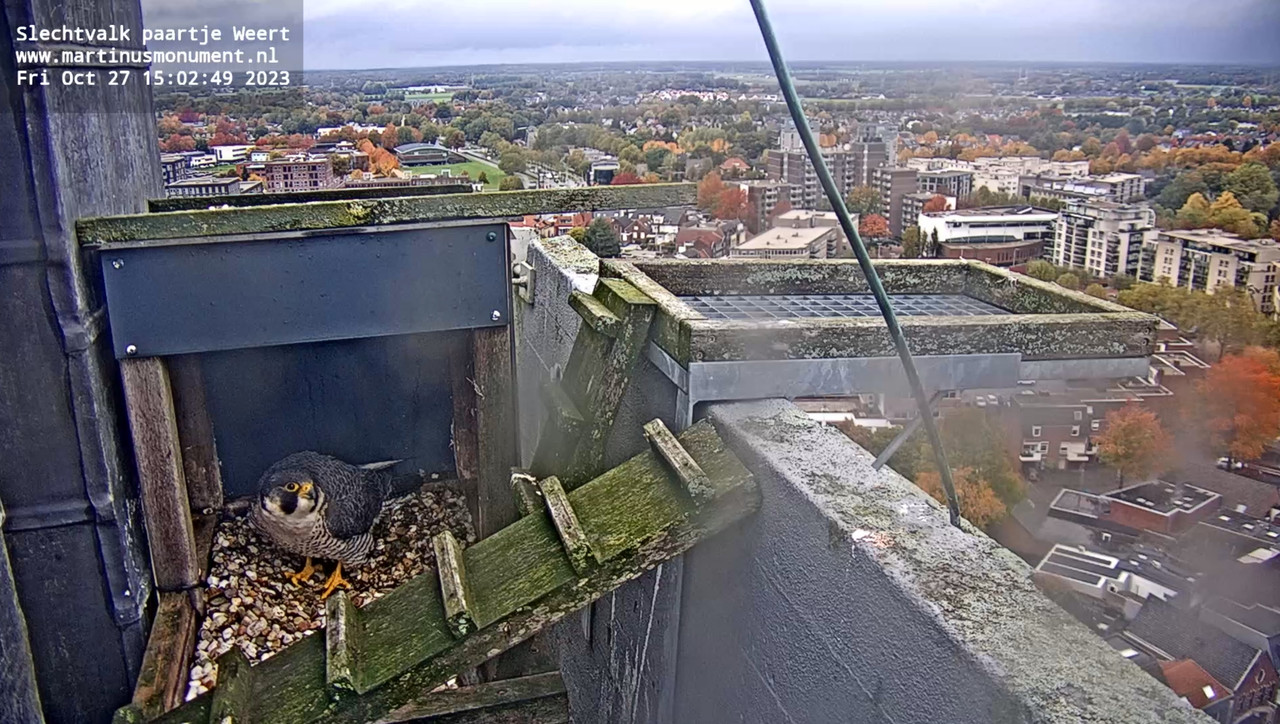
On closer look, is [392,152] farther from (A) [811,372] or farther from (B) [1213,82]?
(B) [1213,82]

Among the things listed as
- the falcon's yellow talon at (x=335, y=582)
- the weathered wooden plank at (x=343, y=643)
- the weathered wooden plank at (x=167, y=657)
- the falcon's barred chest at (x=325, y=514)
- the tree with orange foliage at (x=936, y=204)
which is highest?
the tree with orange foliage at (x=936, y=204)

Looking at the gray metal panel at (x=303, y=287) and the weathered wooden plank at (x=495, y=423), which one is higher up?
the gray metal panel at (x=303, y=287)

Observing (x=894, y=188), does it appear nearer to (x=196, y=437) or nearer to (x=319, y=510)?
(x=319, y=510)

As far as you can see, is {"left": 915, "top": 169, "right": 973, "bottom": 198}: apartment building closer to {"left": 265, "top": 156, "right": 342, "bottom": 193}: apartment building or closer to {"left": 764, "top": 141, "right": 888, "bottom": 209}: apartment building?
{"left": 764, "top": 141, "right": 888, "bottom": 209}: apartment building

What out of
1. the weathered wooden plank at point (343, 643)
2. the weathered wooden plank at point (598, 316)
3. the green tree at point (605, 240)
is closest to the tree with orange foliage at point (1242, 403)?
the weathered wooden plank at point (598, 316)

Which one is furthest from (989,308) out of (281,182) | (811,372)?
(281,182)

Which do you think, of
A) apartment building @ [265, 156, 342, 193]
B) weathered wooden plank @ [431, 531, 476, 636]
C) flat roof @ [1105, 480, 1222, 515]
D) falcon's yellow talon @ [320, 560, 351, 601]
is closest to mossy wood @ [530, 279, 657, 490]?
weathered wooden plank @ [431, 531, 476, 636]

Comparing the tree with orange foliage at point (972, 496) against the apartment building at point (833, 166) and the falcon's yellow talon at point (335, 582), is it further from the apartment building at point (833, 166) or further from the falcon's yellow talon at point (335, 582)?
the falcon's yellow talon at point (335, 582)

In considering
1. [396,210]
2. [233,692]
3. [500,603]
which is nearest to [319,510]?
[396,210]
